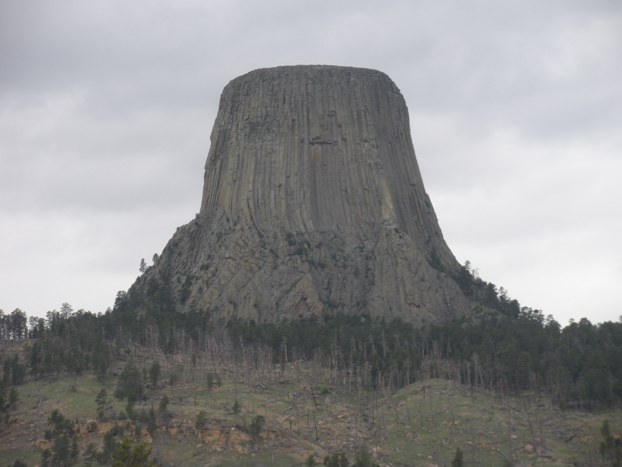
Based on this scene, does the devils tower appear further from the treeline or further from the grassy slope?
the grassy slope

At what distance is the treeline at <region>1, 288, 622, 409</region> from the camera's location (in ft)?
429

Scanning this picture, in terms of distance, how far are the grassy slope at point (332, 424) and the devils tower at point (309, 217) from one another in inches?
1357

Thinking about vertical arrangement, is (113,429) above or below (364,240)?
below

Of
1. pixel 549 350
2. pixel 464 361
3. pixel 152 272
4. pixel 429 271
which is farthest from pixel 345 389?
pixel 152 272

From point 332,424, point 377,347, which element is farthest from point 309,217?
point 332,424

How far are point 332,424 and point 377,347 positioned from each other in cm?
2760

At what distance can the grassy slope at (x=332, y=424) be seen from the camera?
111 metres

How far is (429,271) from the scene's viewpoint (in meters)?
169

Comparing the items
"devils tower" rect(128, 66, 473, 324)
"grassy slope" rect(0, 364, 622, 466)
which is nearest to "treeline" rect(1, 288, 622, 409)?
"grassy slope" rect(0, 364, 622, 466)

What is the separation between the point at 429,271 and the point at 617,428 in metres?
58.4

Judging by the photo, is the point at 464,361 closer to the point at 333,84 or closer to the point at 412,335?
the point at 412,335

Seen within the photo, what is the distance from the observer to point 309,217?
17600cm

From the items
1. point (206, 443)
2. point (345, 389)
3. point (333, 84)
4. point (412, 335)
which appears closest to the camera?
point (206, 443)

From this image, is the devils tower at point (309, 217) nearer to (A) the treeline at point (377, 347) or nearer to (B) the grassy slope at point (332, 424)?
(A) the treeline at point (377, 347)
